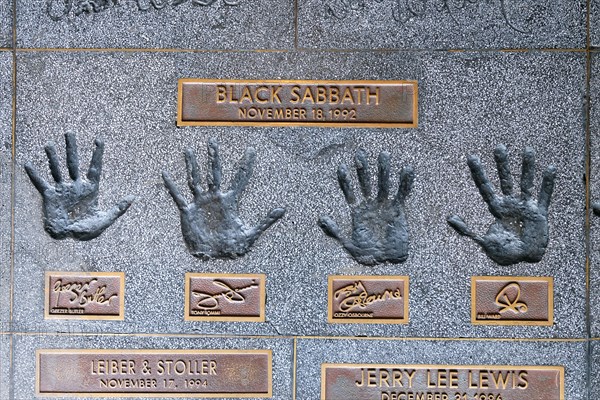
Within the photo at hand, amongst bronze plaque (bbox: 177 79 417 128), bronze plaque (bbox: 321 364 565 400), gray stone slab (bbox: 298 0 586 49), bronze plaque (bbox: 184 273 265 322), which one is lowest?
bronze plaque (bbox: 321 364 565 400)

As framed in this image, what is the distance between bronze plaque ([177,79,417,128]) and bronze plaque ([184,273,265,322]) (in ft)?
2.49

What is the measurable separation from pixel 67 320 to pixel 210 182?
0.94m

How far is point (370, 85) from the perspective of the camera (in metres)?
3.14

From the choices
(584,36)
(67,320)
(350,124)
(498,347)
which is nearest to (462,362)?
(498,347)

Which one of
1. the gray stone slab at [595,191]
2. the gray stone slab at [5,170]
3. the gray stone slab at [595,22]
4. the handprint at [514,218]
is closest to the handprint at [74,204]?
the gray stone slab at [5,170]

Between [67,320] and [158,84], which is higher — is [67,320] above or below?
below

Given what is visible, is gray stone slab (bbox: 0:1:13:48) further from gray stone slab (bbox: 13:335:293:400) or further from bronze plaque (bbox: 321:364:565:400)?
bronze plaque (bbox: 321:364:565:400)

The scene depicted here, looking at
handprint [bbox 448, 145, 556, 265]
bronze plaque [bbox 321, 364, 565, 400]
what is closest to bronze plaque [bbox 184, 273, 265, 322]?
bronze plaque [bbox 321, 364, 565, 400]

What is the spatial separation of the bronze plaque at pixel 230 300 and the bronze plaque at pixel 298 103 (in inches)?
29.9

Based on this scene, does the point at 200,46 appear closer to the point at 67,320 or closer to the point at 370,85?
the point at 370,85
